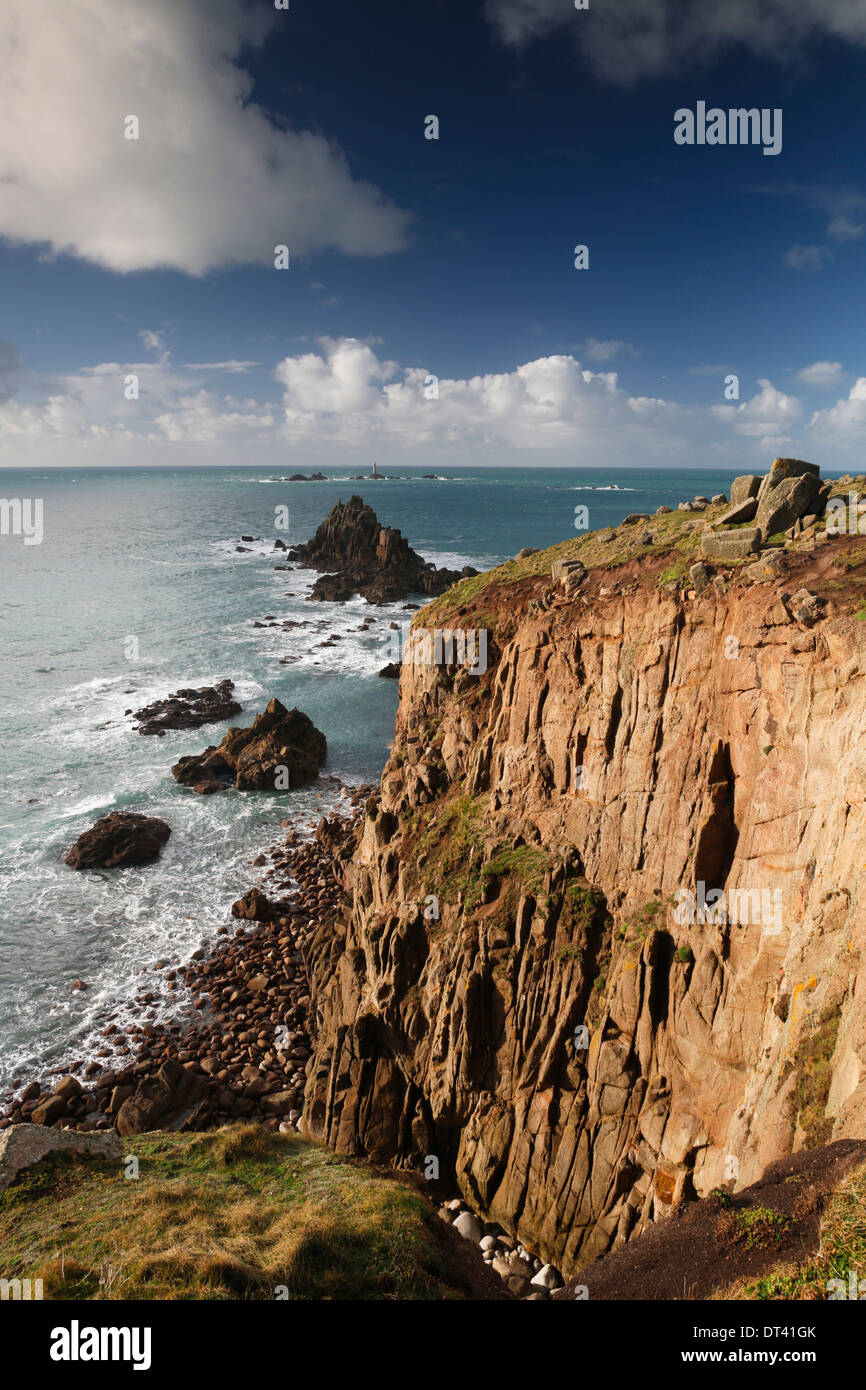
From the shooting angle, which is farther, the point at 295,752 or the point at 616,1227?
the point at 295,752

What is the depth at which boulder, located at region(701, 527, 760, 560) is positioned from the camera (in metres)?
16.1

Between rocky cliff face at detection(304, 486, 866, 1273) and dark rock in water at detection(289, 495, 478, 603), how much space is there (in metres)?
73.3

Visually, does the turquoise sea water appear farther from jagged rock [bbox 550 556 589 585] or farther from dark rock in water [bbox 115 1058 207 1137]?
jagged rock [bbox 550 556 589 585]

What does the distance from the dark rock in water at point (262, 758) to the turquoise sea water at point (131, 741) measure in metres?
1.15

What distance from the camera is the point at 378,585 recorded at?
3797 inches

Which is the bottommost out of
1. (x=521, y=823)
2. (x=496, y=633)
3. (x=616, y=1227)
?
(x=616, y=1227)

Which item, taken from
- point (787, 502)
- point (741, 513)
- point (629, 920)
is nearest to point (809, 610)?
point (787, 502)

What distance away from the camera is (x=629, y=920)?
51.8 ft

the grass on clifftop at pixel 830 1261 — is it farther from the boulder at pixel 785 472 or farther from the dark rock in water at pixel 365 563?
the dark rock in water at pixel 365 563

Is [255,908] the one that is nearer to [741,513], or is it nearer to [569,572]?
[569,572]
